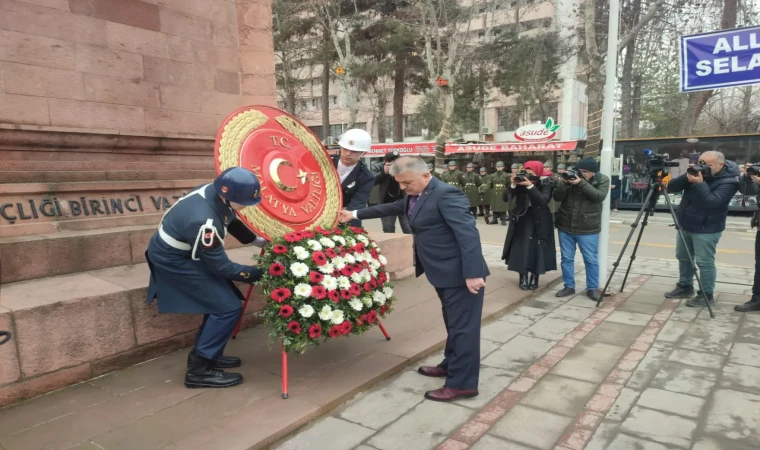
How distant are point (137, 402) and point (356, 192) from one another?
8.16ft

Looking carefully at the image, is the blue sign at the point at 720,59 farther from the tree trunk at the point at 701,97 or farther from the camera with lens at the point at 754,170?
the tree trunk at the point at 701,97

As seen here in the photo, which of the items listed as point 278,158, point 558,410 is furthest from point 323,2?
point 558,410

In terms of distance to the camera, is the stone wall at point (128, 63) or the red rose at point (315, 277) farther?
the stone wall at point (128, 63)

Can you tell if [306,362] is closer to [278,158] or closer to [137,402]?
[137,402]

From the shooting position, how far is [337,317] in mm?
3148

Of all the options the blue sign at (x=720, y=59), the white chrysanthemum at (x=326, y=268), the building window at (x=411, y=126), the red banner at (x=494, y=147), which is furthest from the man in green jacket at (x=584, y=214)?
the building window at (x=411, y=126)

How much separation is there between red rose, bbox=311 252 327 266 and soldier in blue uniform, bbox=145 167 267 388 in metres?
0.38

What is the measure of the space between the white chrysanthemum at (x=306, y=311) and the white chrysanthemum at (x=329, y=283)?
162 mm

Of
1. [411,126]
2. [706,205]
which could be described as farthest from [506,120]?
[706,205]

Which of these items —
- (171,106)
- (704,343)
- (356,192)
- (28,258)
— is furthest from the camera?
(171,106)

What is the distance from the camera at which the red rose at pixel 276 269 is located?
3115 mm

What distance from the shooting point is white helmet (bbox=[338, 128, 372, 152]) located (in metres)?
4.39

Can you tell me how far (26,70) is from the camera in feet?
13.6

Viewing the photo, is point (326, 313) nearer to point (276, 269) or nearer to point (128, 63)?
point (276, 269)
